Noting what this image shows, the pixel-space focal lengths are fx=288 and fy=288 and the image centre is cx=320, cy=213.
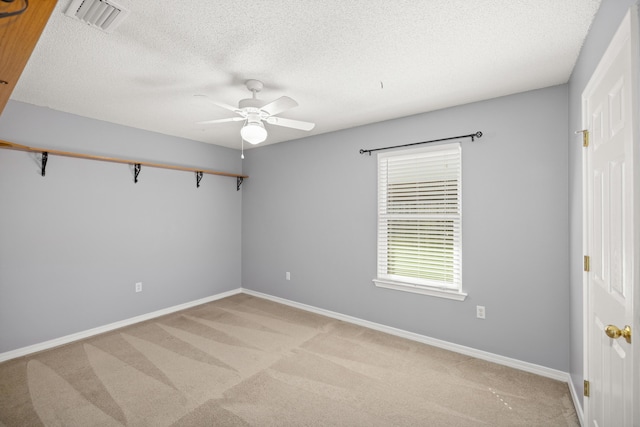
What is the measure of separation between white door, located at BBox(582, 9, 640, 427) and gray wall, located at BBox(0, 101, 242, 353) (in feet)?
14.6

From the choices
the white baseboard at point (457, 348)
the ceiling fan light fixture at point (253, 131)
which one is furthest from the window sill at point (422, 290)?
the ceiling fan light fixture at point (253, 131)

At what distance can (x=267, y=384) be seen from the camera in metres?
2.41

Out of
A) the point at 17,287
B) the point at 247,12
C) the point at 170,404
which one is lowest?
the point at 170,404

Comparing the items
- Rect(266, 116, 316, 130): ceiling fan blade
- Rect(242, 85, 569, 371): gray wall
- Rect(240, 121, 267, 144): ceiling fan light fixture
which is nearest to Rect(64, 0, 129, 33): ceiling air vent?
Rect(240, 121, 267, 144): ceiling fan light fixture

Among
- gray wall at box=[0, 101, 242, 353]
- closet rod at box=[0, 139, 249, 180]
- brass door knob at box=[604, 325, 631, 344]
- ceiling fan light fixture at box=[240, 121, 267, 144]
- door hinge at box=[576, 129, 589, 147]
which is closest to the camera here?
brass door knob at box=[604, 325, 631, 344]

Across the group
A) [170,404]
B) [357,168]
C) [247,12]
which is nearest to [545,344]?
[357,168]

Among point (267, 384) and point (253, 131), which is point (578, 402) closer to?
point (267, 384)

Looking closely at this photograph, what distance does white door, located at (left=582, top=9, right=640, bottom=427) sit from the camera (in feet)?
3.62

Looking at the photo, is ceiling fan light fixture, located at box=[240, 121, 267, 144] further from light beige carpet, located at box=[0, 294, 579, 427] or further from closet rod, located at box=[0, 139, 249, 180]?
closet rod, located at box=[0, 139, 249, 180]

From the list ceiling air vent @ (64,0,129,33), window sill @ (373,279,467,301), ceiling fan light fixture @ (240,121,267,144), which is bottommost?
window sill @ (373,279,467,301)

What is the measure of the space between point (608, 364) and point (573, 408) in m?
1.05

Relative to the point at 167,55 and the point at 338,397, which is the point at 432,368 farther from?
the point at 167,55

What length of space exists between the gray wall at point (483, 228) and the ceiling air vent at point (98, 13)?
8.74 feet

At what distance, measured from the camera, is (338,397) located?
225cm
